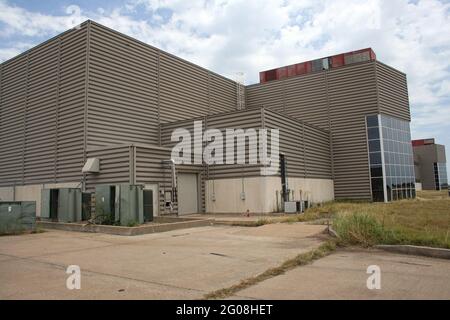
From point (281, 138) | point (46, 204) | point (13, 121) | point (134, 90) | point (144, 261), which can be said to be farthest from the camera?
point (13, 121)

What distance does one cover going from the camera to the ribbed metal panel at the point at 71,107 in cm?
2344

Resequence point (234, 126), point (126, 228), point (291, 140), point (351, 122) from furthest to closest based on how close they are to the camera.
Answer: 1. point (351, 122)
2. point (291, 140)
3. point (234, 126)
4. point (126, 228)

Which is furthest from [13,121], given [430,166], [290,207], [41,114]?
[430,166]

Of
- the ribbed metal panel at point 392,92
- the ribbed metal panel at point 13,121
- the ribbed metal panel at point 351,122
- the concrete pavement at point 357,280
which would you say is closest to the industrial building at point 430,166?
the ribbed metal panel at point 392,92

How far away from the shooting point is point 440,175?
81625 millimetres

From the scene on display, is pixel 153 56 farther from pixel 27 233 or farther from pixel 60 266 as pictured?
pixel 60 266

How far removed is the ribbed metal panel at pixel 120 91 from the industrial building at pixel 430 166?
69.5 m

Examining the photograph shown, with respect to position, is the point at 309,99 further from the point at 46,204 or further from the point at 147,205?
the point at 46,204

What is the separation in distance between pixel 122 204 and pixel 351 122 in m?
24.0

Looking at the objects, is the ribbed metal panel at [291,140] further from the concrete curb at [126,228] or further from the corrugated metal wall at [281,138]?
the concrete curb at [126,228]

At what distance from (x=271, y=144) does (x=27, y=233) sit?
46.7 ft

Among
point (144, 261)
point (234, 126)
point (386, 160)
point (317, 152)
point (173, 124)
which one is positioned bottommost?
point (144, 261)

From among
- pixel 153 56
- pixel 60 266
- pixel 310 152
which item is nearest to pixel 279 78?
pixel 310 152

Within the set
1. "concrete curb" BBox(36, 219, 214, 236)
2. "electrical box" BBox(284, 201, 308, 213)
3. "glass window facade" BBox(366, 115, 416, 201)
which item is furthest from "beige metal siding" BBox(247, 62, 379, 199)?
"concrete curb" BBox(36, 219, 214, 236)
